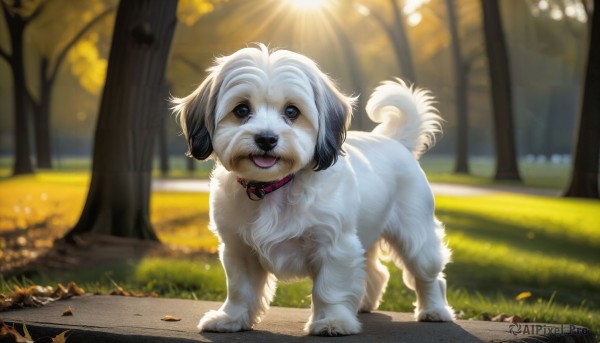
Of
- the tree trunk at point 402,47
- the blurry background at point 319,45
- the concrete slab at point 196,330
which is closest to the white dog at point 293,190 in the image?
the concrete slab at point 196,330

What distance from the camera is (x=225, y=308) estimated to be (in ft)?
14.0

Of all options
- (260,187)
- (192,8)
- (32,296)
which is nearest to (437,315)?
(260,187)

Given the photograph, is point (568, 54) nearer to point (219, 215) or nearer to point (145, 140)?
point (145, 140)

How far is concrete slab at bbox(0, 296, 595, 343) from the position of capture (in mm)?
4020

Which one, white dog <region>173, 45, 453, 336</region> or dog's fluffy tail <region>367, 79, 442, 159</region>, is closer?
white dog <region>173, 45, 453, 336</region>

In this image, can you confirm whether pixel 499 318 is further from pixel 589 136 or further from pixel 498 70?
pixel 498 70

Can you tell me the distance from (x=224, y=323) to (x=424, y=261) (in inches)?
55.0

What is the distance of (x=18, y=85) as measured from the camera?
20.3 metres

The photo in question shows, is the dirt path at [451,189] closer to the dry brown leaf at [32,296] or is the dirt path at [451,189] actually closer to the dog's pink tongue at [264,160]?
the dry brown leaf at [32,296]

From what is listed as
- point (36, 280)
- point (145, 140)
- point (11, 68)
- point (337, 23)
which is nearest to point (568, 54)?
point (337, 23)

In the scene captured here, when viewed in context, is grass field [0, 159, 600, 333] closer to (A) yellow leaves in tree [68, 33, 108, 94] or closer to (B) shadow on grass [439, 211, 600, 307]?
(B) shadow on grass [439, 211, 600, 307]

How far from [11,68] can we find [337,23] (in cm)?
937

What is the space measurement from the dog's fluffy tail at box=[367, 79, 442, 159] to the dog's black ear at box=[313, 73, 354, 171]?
1290 mm

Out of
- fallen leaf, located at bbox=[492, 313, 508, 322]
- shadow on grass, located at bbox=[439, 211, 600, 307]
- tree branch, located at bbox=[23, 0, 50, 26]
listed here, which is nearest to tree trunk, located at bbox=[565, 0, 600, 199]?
shadow on grass, located at bbox=[439, 211, 600, 307]
